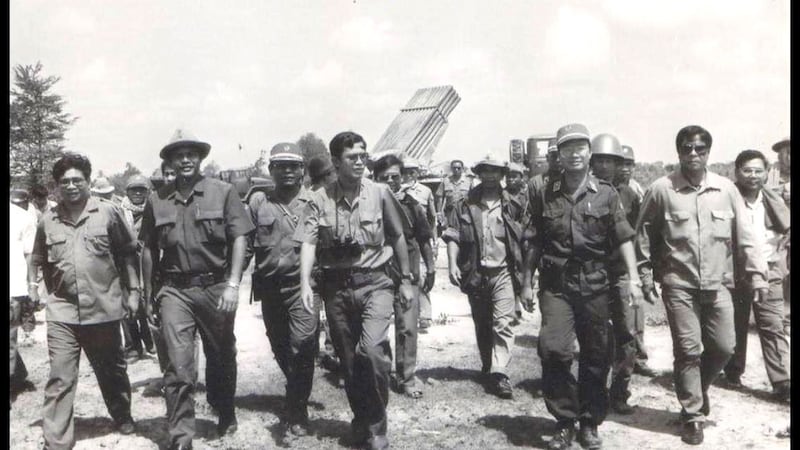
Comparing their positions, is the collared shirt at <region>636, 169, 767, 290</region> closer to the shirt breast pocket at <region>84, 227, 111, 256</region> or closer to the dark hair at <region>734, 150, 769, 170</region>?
the dark hair at <region>734, 150, 769, 170</region>

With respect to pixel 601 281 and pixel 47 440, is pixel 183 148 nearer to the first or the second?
pixel 47 440

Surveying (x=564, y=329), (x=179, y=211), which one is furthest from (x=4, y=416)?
(x=564, y=329)

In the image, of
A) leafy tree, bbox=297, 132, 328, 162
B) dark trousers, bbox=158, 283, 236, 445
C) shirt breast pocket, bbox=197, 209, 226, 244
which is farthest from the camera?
leafy tree, bbox=297, 132, 328, 162

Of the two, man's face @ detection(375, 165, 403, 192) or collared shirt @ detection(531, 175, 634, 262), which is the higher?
man's face @ detection(375, 165, 403, 192)

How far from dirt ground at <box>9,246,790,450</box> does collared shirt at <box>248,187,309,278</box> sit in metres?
1.20

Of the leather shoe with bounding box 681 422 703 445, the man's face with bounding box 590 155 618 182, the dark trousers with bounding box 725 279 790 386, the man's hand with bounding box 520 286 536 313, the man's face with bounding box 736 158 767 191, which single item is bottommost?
the leather shoe with bounding box 681 422 703 445

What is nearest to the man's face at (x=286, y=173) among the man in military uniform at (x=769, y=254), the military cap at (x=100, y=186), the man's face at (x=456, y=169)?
the man in military uniform at (x=769, y=254)

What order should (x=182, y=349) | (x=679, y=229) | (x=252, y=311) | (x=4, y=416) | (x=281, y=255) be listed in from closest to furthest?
(x=4, y=416)
(x=182, y=349)
(x=679, y=229)
(x=281, y=255)
(x=252, y=311)

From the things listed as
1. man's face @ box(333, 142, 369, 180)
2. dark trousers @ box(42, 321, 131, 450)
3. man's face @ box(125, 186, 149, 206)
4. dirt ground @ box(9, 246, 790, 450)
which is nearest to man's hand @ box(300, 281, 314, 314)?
man's face @ box(333, 142, 369, 180)

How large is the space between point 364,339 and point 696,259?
2380 mm

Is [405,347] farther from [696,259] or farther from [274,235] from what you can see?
[696,259]

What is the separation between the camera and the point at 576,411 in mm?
4953

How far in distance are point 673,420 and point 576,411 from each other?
109cm

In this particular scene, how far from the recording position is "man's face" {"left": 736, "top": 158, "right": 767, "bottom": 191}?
6000mm
